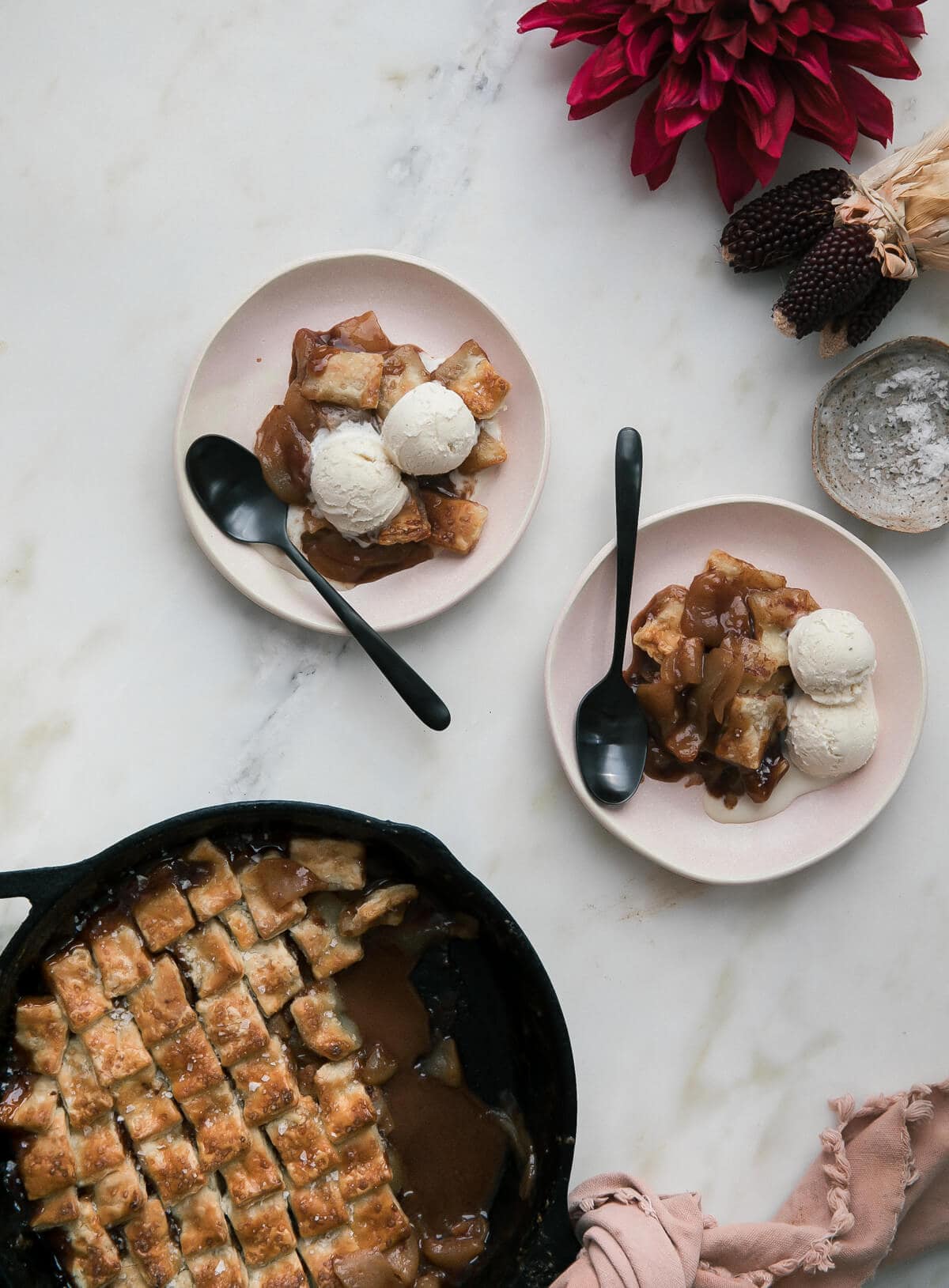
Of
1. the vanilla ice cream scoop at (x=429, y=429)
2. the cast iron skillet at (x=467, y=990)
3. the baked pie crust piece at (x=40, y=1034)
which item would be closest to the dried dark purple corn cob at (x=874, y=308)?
the vanilla ice cream scoop at (x=429, y=429)

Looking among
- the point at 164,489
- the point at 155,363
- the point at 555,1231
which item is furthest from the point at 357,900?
the point at 155,363

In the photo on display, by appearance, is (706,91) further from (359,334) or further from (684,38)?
(359,334)

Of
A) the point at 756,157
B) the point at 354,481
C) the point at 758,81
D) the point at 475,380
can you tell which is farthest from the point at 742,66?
the point at 354,481

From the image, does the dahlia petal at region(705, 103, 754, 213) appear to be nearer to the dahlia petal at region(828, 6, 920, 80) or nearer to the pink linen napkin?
the dahlia petal at region(828, 6, 920, 80)

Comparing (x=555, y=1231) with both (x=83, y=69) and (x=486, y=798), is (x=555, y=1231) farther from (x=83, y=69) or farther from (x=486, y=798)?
(x=83, y=69)

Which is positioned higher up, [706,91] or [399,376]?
[706,91]
